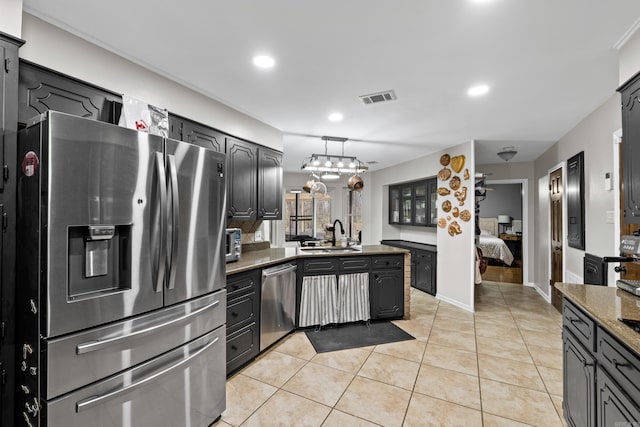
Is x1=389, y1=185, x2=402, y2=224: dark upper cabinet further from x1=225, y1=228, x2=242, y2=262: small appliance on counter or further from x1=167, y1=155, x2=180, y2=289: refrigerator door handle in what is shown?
x1=167, y1=155, x2=180, y2=289: refrigerator door handle

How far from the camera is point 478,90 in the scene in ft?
8.64

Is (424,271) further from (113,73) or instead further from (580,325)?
(113,73)

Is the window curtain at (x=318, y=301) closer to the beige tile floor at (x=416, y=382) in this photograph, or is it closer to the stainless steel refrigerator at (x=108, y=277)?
the beige tile floor at (x=416, y=382)

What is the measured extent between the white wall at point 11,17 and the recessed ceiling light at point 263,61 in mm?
1243

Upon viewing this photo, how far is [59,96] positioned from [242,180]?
1.62m

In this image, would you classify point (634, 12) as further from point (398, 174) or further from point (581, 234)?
point (398, 174)

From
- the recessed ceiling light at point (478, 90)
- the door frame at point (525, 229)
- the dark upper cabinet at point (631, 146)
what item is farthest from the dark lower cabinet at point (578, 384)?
the door frame at point (525, 229)

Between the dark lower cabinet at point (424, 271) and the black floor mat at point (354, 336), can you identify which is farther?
the dark lower cabinet at point (424, 271)

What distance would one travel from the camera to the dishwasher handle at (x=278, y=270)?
9.49ft

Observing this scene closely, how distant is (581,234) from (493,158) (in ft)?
7.96

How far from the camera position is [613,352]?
4.14 ft

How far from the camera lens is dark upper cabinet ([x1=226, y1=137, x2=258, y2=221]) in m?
3.03

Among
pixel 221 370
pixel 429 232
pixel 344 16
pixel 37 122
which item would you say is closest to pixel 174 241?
pixel 37 122

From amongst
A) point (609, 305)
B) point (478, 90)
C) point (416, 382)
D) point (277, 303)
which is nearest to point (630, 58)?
point (478, 90)
